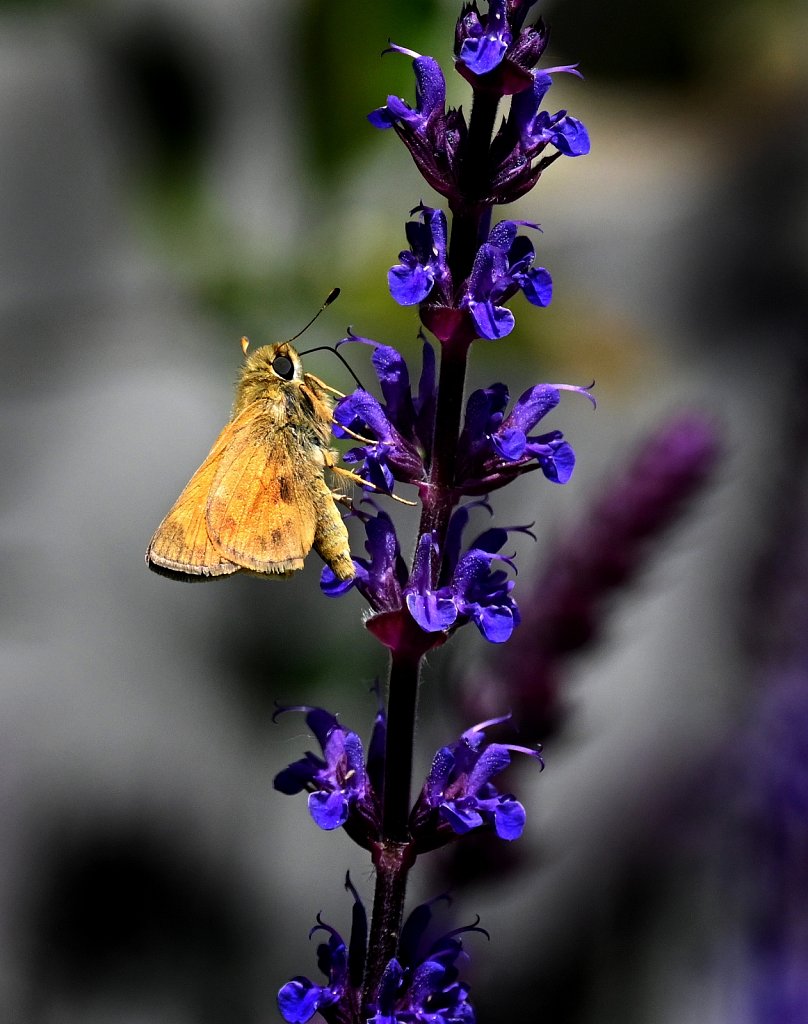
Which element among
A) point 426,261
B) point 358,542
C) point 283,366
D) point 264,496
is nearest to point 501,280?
point 426,261

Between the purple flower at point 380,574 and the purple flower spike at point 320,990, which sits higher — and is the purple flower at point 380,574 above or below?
above

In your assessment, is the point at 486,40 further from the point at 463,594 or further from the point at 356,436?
the point at 463,594

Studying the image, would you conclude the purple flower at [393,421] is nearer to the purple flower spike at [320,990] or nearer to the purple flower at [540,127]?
the purple flower at [540,127]

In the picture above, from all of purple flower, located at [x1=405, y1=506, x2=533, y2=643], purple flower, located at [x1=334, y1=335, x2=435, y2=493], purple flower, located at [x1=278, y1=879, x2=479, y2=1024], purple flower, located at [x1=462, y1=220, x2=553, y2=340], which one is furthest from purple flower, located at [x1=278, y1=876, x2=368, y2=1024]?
purple flower, located at [x1=462, y1=220, x2=553, y2=340]

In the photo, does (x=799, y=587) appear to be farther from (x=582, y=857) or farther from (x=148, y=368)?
(x=148, y=368)

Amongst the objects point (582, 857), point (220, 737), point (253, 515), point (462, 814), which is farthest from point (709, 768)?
point (462, 814)

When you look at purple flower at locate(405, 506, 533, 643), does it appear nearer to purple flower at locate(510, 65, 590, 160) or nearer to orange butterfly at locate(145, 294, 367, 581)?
orange butterfly at locate(145, 294, 367, 581)

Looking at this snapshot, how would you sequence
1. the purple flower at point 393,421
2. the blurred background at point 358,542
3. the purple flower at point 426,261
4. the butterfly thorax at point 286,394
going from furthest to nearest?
the blurred background at point 358,542 < the butterfly thorax at point 286,394 < the purple flower at point 393,421 < the purple flower at point 426,261

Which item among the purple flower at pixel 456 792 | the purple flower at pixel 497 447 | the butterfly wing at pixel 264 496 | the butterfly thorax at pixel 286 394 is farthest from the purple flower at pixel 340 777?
the butterfly thorax at pixel 286 394
